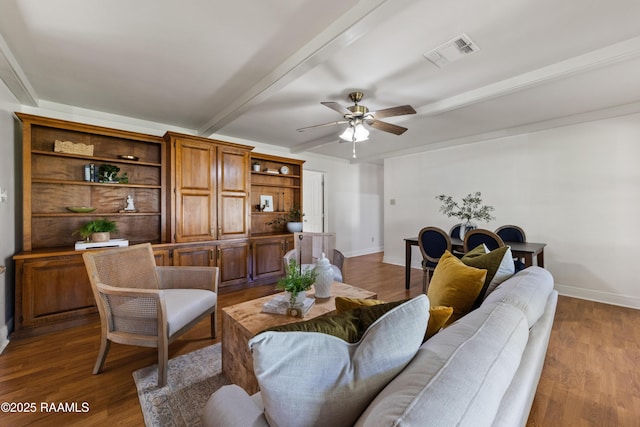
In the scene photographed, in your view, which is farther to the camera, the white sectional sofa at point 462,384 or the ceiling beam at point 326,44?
the ceiling beam at point 326,44

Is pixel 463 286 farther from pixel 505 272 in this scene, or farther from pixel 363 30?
pixel 363 30

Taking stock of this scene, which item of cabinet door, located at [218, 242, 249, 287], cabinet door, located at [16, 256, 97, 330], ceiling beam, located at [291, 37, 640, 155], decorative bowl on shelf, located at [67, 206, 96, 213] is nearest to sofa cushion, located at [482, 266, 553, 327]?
ceiling beam, located at [291, 37, 640, 155]

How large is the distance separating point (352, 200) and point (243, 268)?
345 centimetres

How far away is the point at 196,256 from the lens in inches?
134

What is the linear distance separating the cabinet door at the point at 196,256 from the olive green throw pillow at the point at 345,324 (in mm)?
2948

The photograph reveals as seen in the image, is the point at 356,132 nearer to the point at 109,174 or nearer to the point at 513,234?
the point at 513,234

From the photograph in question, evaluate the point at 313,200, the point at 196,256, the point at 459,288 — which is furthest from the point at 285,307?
the point at 313,200

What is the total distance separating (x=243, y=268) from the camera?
150 inches

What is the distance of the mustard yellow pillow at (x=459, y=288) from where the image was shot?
150cm

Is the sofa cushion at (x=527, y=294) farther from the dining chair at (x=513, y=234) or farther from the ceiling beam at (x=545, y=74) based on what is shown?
the dining chair at (x=513, y=234)

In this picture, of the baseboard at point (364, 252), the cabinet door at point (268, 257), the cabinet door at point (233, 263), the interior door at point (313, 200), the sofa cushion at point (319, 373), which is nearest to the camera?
the sofa cushion at point (319, 373)

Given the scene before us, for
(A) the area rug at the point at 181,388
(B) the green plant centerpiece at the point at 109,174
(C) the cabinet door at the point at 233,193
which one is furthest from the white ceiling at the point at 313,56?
(A) the area rug at the point at 181,388

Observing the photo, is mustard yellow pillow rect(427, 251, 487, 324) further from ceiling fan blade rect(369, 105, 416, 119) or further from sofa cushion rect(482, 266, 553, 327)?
ceiling fan blade rect(369, 105, 416, 119)

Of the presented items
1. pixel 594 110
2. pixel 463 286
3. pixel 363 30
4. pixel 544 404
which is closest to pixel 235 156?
pixel 363 30
